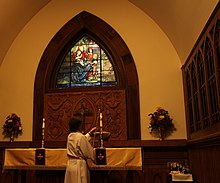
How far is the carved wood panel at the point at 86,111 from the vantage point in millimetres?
6402

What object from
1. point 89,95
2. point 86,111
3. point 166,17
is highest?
point 166,17

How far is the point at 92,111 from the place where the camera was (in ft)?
21.4

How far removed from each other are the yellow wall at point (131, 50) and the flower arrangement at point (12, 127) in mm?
160

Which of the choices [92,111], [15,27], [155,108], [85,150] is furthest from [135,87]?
[15,27]

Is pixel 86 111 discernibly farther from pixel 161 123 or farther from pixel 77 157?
pixel 77 157

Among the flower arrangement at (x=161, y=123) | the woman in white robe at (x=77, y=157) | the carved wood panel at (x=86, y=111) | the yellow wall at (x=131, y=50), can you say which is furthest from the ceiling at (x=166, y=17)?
the woman in white robe at (x=77, y=157)

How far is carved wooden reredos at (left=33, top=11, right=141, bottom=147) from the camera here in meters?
6.39

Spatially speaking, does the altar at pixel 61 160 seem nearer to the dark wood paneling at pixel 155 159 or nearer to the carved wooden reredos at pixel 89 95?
the dark wood paneling at pixel 155 159

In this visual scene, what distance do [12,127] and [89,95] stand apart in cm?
194

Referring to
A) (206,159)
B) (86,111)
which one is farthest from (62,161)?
(206,159)

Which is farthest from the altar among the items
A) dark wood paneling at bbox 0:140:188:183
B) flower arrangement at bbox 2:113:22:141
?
flower arrangement at bbox 2:113:22:141

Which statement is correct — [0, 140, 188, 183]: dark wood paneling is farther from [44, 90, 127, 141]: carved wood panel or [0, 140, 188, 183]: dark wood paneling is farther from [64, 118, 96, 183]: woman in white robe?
[64, 118, 96, 183]: woman in white robe

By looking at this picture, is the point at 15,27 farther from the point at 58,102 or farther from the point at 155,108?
the point at 155,108

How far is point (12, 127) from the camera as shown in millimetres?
6371
